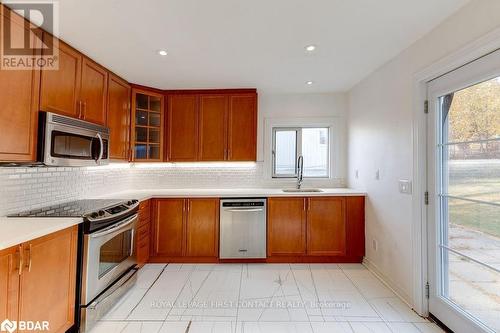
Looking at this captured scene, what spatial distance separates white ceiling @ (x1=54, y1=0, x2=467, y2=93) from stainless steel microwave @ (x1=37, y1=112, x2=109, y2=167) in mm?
735

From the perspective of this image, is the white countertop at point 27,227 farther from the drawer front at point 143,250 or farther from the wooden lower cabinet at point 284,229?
the wooden lower cabinet at point 284,229

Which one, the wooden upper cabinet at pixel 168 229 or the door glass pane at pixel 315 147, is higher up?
the door glass pane at pixel 315 147

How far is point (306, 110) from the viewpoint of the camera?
12.9 feet

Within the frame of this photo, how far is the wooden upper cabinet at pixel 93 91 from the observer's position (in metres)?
2.47

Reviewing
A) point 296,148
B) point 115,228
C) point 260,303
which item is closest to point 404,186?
point 260,303

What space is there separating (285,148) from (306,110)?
677mm

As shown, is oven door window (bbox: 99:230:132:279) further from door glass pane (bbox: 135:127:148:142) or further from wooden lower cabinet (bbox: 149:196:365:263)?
door glass pane (bbox: 135:127:148:142)

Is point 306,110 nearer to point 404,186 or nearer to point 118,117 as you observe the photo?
point 404,186

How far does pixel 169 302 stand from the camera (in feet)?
7.67

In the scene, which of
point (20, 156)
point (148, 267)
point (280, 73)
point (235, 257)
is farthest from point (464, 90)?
point (148, 267)

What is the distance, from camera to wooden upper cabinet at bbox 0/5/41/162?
1.65 m

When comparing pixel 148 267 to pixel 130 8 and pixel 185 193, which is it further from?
pixel 130 8

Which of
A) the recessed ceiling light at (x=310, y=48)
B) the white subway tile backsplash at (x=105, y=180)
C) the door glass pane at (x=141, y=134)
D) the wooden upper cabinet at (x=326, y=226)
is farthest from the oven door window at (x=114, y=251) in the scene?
the recessed ceiling light at (x=310, y=48)

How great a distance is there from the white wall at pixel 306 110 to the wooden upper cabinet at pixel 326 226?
0.68 metres
